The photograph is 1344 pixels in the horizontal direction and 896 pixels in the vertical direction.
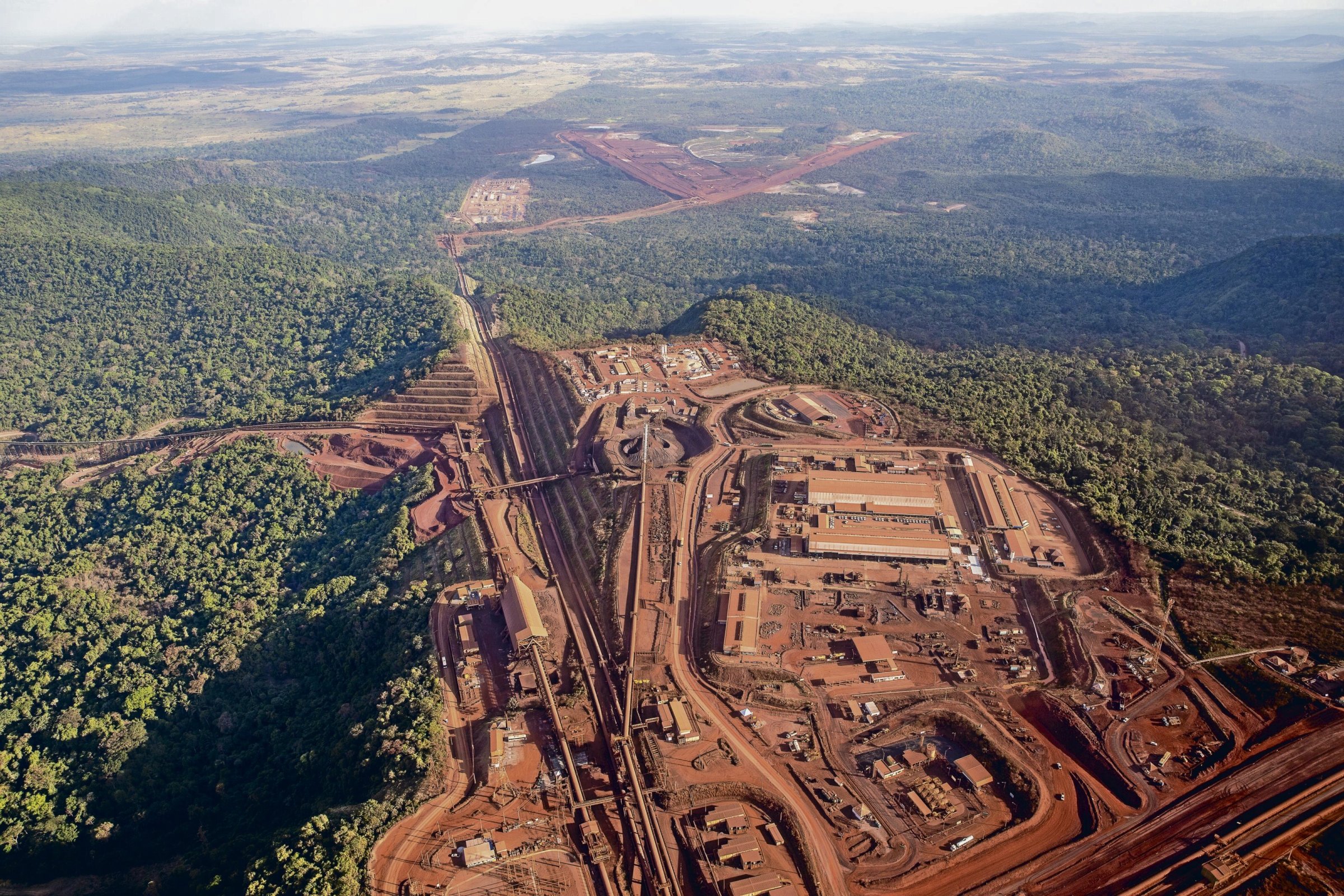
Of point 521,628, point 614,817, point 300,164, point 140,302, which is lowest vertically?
point 614,817

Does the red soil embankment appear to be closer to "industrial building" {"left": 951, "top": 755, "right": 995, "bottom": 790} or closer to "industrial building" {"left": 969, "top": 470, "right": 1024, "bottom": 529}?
"industrial building" {"left": 969, "top": 470, "right": 1024, "bottom": 529}

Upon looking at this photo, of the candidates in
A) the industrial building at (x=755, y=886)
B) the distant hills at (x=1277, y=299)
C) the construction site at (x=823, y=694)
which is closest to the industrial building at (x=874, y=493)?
the construction site at (x=823, y=694)

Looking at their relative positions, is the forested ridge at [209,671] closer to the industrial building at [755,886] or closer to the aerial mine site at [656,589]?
the aerial mine site at [656,589]

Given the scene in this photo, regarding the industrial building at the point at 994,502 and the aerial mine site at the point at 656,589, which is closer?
the aerial mine site at the point at 656,589

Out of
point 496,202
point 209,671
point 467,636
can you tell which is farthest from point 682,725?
point 496,202

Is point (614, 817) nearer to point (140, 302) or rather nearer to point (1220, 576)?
point (1220, 576)

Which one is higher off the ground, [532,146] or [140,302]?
[532,146]

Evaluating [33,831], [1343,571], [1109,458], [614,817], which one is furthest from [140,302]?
[1343,571]
